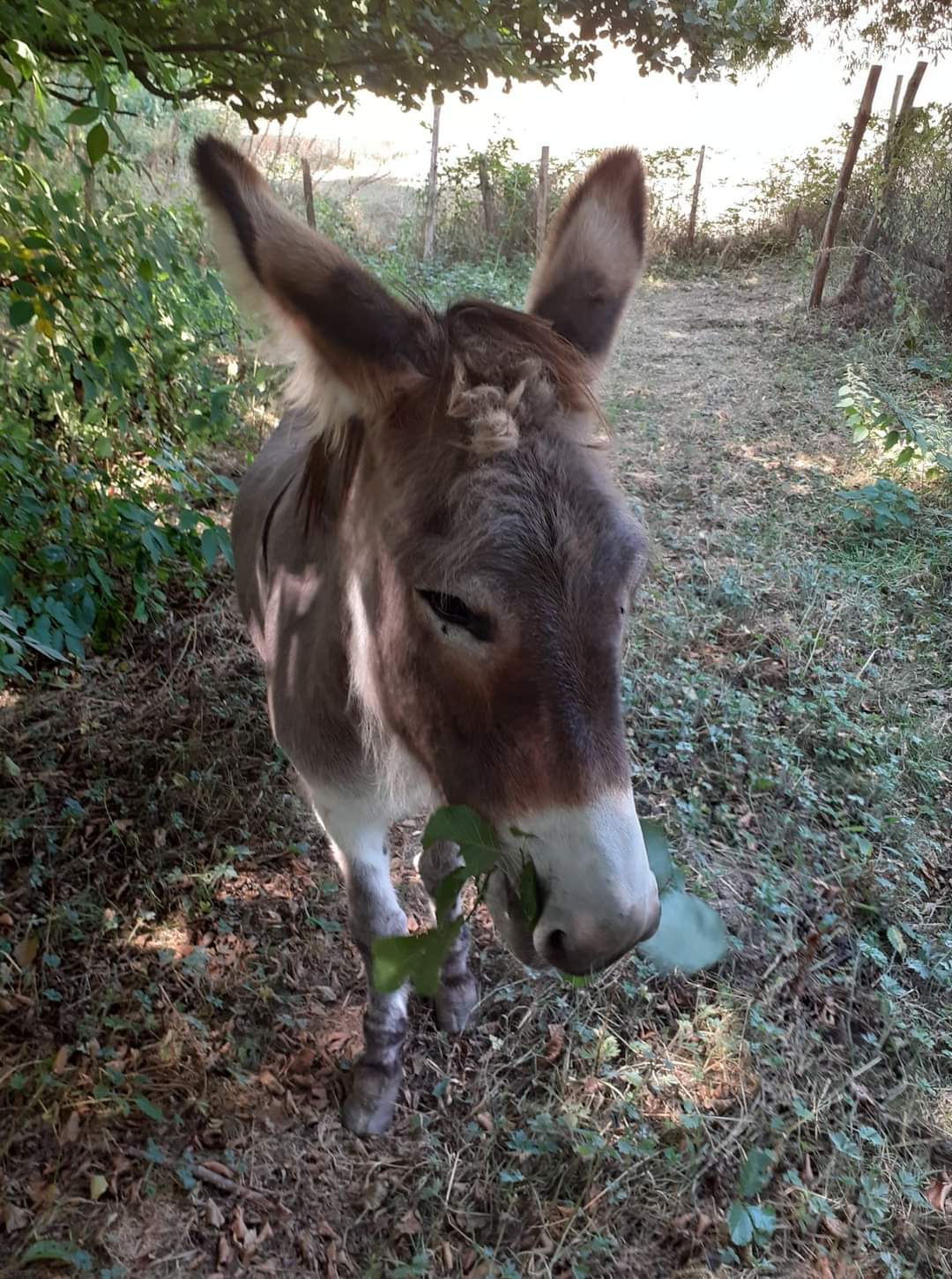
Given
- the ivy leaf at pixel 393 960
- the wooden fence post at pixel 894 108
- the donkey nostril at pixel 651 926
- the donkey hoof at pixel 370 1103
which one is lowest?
the donkey hoof at pixel 370 1103

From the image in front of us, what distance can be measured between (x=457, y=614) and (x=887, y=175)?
10.3 metres

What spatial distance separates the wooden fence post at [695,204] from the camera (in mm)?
12414

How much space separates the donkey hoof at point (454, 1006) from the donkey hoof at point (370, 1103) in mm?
248

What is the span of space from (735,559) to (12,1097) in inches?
182

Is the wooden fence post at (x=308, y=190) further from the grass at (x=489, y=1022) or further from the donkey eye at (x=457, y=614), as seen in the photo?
the donkey eye at (x=457, y=614)

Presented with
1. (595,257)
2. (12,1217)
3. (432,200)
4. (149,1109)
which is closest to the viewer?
(595,257)

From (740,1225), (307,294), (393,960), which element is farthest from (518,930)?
(740,1225)

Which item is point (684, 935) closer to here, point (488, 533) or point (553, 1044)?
point (553, 1044)

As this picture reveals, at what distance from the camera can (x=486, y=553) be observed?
4.17 ft

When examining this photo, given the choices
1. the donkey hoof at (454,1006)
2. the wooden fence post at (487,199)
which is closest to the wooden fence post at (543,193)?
the wooden fence post at (487,199)

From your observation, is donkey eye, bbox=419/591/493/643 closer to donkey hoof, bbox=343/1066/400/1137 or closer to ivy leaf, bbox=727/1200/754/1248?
donkey hoof, bbox=343/1066/400/1137

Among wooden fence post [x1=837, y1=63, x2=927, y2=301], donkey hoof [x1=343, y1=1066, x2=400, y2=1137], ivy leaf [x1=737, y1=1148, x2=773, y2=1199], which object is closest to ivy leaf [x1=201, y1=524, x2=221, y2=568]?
donkey hoof [x1=343, y1=1066, x2=400, y2=1137]

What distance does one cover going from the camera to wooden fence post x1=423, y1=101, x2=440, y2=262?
9594 mm

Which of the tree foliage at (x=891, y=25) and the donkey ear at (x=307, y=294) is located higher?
the tree foliage at (x=891, y=25)
